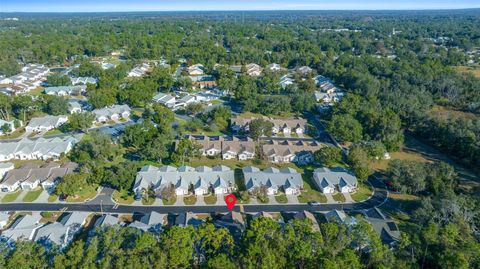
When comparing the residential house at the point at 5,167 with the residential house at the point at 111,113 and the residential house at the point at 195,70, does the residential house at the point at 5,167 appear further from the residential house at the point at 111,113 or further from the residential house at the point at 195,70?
the residential house at the point at 195,70

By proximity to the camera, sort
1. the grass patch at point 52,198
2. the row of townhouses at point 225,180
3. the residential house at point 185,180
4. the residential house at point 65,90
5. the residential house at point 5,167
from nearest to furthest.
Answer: the grass patch at point 52,198
the residential house at point 185,180
the row of townhouses at point 225,180
the residential house at point 5,167
the residential house at point 65,90

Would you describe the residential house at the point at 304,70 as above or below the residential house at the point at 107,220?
above

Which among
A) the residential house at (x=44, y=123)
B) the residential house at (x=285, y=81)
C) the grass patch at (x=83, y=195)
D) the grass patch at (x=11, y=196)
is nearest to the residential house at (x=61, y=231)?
the grass patch at (x=83, y=195)

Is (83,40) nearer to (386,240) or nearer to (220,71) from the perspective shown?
(220,71)

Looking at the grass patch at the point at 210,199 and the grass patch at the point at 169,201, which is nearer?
the grass patch at the point at 169,201

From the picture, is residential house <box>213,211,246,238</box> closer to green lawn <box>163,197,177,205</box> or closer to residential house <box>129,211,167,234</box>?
residential house <box>129,211,167,234</box>

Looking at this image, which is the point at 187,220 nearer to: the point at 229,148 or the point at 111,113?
the point at 229,148
